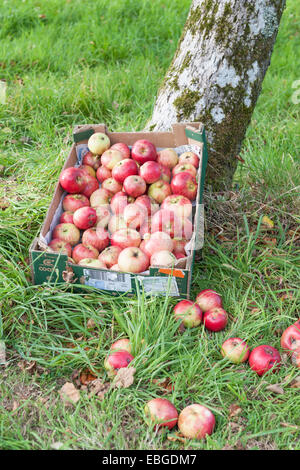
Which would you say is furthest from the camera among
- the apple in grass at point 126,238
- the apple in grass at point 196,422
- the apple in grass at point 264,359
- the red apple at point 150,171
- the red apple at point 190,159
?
the red apple at point 190,159

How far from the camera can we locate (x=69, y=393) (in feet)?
7.40

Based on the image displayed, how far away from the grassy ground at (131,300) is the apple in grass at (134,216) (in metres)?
0.53

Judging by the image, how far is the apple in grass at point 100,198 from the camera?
10.2ft

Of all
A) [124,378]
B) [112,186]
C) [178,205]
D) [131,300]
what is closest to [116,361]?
[124,378]

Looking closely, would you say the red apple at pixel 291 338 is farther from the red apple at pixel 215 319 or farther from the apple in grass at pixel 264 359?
the red apple at pixel 215 319

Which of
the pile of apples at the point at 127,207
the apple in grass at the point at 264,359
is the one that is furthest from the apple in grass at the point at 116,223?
the apple in grass at the point at 264,359

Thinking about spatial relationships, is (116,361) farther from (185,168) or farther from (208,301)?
(185,168)

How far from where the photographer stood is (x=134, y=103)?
15.7ft

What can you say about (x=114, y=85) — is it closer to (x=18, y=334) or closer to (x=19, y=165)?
(x=19, y=165)

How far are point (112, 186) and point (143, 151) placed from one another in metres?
0.34

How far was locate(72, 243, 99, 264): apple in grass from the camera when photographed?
9.11 ft

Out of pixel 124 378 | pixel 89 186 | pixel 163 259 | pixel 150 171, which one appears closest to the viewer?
pixel 124 378

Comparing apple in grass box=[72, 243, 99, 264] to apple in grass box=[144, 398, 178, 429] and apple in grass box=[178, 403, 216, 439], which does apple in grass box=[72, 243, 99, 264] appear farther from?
apple in grass box=[178, 403, 216, 439]
